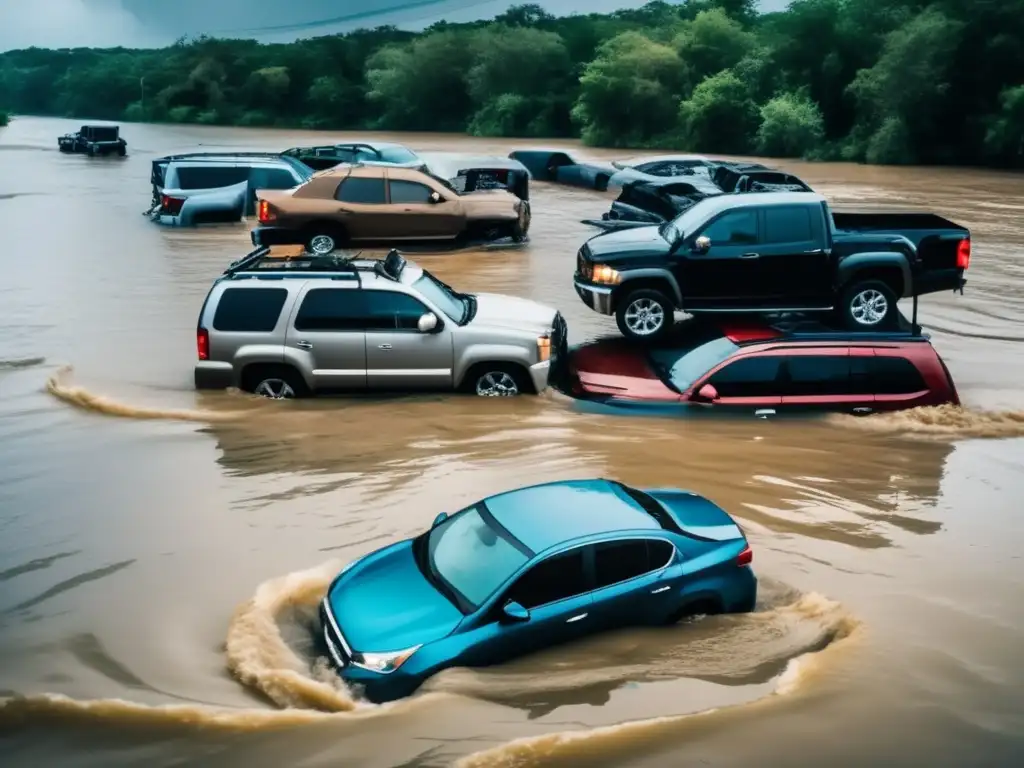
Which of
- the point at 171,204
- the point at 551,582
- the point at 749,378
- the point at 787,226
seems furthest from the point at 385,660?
the point at 171,204

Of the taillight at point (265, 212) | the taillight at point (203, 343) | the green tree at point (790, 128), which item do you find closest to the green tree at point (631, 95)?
the green tree at point (790, 128)

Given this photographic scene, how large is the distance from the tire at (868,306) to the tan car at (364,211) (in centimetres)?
879

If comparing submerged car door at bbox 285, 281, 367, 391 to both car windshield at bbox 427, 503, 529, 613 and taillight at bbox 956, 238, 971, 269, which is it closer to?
car windshield at bbox 427, 503, 529, 613

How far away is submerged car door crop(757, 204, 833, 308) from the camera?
15.0m

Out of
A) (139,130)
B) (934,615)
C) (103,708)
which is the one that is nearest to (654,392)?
(934,615)

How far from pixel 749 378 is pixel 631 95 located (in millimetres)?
51294

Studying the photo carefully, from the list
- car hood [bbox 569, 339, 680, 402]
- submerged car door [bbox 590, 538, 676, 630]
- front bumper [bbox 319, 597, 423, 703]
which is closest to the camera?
front bumper [bbox 319, 597, 423, 703]

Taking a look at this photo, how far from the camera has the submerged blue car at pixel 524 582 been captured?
24.0 feet

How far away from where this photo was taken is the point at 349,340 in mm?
13336

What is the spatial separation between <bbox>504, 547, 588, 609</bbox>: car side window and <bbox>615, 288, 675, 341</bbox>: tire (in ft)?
26.4

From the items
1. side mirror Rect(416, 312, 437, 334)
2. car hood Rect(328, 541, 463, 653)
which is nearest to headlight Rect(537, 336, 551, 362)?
side mirror Rect(416, 312, 437, 334)

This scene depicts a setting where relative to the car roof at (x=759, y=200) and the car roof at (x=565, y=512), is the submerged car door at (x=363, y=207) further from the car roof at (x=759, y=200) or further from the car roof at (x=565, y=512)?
the car roof at (x=565, y=512)

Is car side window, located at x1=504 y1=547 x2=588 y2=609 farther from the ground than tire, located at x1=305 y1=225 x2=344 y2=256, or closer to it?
closer to it

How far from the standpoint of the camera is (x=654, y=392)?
42.0ft
